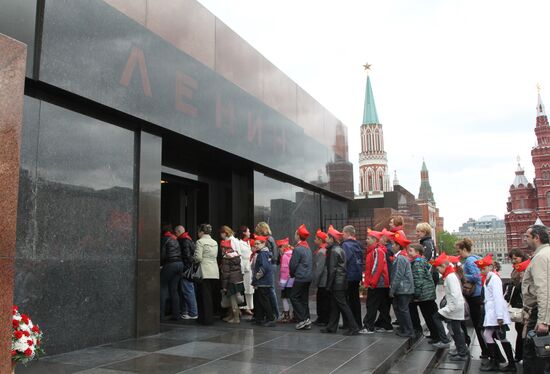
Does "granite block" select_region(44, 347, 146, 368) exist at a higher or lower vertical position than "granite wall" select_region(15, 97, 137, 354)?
lower

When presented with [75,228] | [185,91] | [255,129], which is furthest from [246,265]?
[75,228]

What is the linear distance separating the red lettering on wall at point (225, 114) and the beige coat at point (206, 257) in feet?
7.29

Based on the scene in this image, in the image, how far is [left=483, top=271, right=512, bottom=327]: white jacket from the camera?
5863mm

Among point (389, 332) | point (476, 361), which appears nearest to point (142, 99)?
point (389, 332)

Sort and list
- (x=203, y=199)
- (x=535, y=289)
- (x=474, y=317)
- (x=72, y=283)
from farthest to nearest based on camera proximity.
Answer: (x=203, y=199)
(x=474, y=317)
(x=72, y=283)
(x=535, y=289)

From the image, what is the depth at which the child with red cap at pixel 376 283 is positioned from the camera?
25.1ft

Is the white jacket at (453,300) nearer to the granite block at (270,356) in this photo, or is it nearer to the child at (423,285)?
the child at (423,285)

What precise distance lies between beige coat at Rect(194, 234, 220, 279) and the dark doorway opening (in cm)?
199

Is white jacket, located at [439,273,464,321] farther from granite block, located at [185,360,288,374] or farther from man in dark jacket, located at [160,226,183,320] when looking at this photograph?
man in dark jacket, located at [160,226,183,320]

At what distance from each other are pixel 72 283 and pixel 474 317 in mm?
5459

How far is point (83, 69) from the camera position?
605 centimetres

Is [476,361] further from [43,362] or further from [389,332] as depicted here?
[43,362]

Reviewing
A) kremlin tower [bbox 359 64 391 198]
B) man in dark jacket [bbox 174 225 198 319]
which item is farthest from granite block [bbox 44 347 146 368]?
kremlin tower [bbox 359 64 391 198]

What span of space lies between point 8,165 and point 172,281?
4.97m
